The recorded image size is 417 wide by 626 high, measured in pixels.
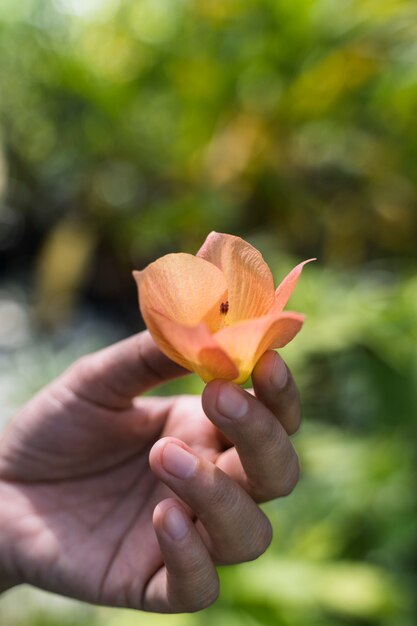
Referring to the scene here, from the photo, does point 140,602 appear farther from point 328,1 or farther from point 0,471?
point 328,1

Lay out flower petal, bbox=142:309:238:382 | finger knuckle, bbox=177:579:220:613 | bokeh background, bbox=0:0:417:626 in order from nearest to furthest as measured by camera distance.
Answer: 1. flower petal, bbox=142:309:238:382
2. finger knuckle, bbox=177:579:220:613
3. bokeh background, bbox=0:0:417:626

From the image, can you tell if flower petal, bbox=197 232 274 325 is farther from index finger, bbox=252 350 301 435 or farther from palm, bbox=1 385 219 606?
palm, bbox=1 385 219 606

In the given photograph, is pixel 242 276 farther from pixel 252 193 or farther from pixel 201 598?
pixel 252 193

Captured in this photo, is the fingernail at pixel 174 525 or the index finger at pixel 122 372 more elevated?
the index finger at pixel 122 372

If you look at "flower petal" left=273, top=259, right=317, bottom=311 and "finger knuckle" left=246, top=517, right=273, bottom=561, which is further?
"finger knuckle" left=246, top=517, right=273, bottom=561

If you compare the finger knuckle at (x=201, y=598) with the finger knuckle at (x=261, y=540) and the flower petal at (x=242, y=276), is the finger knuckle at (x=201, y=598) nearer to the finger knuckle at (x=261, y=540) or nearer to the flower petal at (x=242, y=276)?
the finger knuckle at (x=261, y=540)

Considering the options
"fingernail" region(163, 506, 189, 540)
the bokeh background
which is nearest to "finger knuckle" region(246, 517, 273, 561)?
"fingernail" region(163, 506, 189, 540)

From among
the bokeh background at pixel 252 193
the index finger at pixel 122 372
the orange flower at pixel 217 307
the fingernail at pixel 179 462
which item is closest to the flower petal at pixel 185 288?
the orange flower at pixel 217 307
